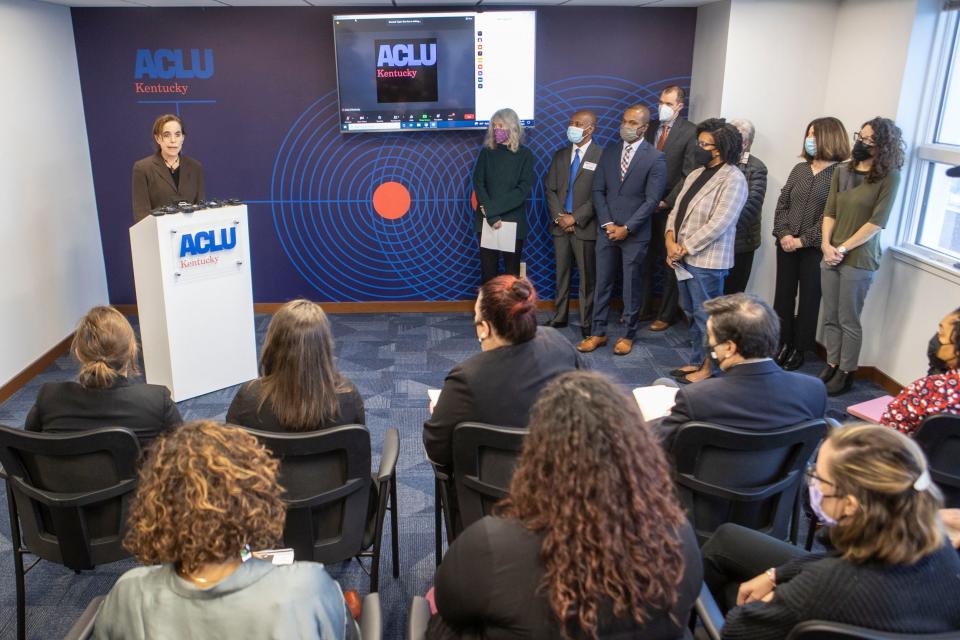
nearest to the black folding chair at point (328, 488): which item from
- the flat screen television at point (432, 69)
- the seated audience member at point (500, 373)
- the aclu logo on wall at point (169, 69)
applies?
the seated audience member at point (500, 373)

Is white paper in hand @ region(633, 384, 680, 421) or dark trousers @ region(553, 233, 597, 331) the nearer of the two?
white paper in hand @ region(633, 384, 680, 421)

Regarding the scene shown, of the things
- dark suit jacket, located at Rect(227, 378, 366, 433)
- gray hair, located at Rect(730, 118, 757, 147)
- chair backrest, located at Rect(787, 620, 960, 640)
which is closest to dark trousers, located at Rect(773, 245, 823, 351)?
gray hair, located at Rect(730, 118, 757, 147)

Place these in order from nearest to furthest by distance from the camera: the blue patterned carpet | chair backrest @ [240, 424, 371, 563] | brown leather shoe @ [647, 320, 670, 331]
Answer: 1. chair backrest @ [240, 424, 371, 563]
2. the blue patterned carpet
3. brown leather shoe @ [647, 320, 670, 331]

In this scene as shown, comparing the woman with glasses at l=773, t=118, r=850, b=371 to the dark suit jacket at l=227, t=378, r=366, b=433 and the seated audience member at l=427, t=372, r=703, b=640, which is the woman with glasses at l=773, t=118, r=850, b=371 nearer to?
the dark suit jacket at l=227, t=378, r=366, b=433

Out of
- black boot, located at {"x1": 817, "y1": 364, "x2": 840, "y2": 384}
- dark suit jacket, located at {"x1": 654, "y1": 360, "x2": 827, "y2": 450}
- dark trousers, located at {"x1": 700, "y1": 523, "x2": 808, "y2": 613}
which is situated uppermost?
dark suit jacket, located at {"x1": 654, "y1": 360, "x2": 827, "y2": 450}

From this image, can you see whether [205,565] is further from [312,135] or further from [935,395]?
[312,135]

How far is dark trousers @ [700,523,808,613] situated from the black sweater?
555mm

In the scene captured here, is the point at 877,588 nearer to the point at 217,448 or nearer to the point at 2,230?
the point at 217,448

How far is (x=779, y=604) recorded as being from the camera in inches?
64.2

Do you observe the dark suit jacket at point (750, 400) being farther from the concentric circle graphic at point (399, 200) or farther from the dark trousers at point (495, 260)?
the concentric circle graphic at point (399, 200)

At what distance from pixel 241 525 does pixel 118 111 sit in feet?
18.6

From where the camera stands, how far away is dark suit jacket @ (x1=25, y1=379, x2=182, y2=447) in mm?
2459

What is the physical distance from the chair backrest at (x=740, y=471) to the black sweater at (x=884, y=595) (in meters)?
0.72

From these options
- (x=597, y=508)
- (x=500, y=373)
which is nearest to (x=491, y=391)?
(x=500, y=373)
